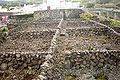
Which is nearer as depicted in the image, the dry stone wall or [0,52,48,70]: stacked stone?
[0,52,48,70]: stacked stone

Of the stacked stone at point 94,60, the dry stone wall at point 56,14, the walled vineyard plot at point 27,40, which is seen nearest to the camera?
the stacked stone at point 94,60

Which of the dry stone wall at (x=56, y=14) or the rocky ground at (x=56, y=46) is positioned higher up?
the rocky ground at (x=56, y=46)

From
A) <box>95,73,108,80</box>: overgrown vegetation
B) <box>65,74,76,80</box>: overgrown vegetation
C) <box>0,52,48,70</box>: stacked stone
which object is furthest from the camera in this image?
<box>0,52,48,70</box>: stacked stone

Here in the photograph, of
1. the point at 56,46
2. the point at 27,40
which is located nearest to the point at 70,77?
the point at 56,46

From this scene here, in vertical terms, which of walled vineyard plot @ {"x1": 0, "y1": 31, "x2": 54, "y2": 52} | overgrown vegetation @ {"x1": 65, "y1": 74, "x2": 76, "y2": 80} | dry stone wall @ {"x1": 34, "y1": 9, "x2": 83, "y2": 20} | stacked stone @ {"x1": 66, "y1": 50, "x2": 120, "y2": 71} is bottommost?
dry stone wall @ {"x1": 34, "y1": 9, "x2": 83, "y2": 20}

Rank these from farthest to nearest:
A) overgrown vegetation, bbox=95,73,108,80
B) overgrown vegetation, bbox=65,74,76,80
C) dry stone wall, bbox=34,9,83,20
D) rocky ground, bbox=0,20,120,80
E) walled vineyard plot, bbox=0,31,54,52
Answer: dry stone wall, bbox=34,9,83,20 < walled vineyard plot, bbox=0,31,54,52 < overgrown vegetation, bbox=95,73,108,80 < overgrown vegetation, bbox=65,74,76,80 < rocky ground, bbox=0,20,120,80

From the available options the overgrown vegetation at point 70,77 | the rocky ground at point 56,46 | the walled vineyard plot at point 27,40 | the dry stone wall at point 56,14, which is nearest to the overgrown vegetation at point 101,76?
the rocky ground at point 56,46

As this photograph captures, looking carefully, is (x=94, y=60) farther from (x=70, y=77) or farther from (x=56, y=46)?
(x=56, y=46)

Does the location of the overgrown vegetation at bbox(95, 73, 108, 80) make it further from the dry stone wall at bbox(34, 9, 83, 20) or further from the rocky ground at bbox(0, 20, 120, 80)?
the dry stone wall at bbox(34, 9, 83, 20)

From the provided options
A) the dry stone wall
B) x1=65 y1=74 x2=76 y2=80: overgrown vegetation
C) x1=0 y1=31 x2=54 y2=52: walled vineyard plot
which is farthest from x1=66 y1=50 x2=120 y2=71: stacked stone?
the dry stone wall

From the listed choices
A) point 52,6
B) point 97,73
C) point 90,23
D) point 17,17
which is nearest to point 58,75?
point 97,73

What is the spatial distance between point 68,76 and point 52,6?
181 feet

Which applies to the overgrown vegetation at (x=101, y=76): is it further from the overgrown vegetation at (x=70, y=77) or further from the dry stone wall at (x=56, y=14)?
the dry stone wall at (x=56, y=14)

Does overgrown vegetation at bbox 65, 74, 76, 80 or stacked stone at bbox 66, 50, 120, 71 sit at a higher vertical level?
stacked stone at bbox 66, 50, 120, 71
